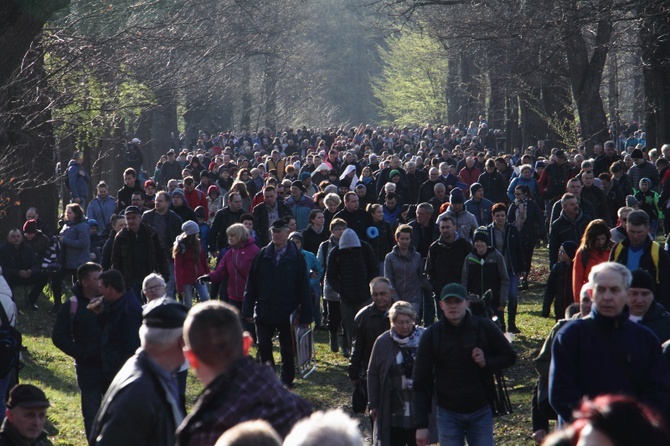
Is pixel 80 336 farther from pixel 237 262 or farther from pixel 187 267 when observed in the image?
pixel 187 267

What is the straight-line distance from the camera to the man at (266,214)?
17625 millimetres

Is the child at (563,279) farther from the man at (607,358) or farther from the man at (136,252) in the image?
the man at (607,358)

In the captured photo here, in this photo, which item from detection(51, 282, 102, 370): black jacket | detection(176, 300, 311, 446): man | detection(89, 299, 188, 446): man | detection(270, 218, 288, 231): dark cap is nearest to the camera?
detection(176, 300, 311, 446): man

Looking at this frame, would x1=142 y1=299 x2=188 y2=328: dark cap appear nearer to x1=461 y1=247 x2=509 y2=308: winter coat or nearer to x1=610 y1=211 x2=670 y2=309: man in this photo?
x1=610 y1=211 x2=670 y2=309: man

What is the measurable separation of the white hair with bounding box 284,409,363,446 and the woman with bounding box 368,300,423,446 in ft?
17.1

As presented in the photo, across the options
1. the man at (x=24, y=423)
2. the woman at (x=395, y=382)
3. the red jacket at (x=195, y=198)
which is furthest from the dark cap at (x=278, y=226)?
the red jacket at (x=195, y=198)

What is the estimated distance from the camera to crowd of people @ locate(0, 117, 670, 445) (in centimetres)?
475

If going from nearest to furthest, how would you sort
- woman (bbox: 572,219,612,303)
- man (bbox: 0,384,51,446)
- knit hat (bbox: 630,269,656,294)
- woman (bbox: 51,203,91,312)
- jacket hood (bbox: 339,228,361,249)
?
man (bbox: 0,384,51,446), knit hat (bbox: 630,269,656,294), woman (bbox: 572,219,612,303), jacket hood (bbox: 339,228,361,249), woman (bbox: 51,203,91,312)

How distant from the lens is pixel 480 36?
22625mm

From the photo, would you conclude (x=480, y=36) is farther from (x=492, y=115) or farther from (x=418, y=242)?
(x=492, y=115)

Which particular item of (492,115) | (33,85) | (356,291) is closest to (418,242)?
(356,291)

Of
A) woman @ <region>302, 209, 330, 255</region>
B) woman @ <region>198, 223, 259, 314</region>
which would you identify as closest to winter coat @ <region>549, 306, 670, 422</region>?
woman @ <region>198, 223, 259, 314</region>

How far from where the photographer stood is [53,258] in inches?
672

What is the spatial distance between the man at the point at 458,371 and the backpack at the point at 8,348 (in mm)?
3334
